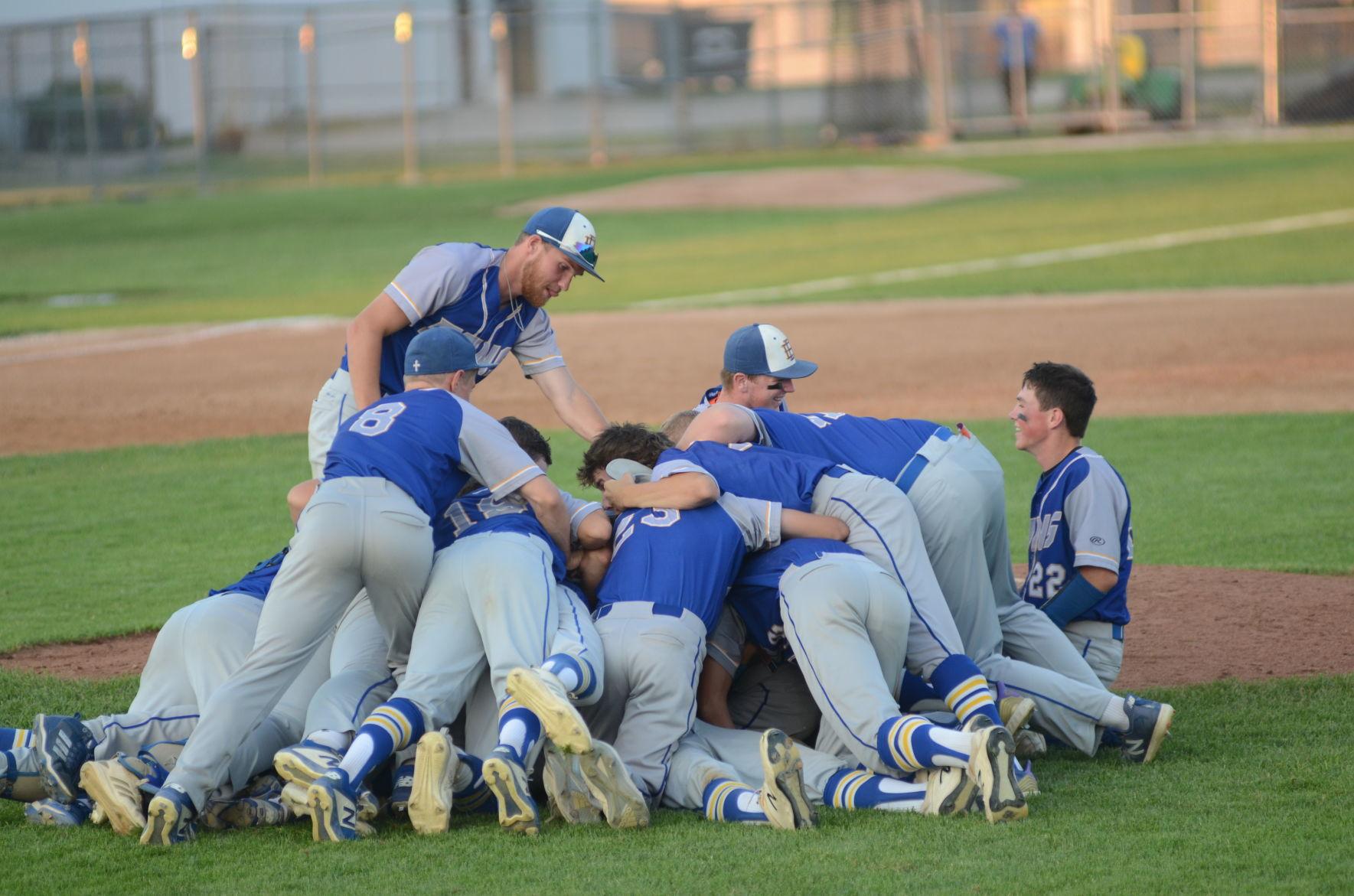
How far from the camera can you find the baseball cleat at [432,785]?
4.45 meters

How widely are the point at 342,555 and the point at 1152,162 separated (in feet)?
89.2

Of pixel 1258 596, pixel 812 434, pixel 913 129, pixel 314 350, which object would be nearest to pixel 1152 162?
pixel 913 129

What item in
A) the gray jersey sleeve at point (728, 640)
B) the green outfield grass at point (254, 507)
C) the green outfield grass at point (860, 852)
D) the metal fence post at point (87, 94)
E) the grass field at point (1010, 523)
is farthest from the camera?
the metal fence post at point (87, 94)

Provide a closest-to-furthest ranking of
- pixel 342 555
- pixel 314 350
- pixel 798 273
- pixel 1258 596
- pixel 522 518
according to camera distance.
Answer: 1. pixel 342 555
2. pixel 522 518
3. pixel 1258 596
4. pixel 314 350
5. pixel 798 273

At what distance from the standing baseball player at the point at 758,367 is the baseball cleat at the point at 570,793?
5.62 ft

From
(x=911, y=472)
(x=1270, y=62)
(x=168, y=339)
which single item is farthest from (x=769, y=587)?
(x=1270, y=62)

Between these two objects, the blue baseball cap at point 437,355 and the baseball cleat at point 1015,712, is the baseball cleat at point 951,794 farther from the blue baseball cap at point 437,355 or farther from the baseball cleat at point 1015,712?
the blue baseball cap at point 437,355

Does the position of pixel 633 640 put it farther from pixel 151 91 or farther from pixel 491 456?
pixel 151 91

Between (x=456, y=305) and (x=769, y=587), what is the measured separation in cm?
204

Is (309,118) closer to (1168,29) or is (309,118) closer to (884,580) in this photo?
(1168,29)

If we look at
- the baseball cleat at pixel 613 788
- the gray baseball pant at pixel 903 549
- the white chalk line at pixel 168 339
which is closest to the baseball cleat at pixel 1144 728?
the gray baseball pant at pixel 903 549

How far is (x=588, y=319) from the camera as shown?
18.2 m

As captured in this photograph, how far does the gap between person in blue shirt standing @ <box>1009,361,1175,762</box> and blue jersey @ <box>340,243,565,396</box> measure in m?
2.17

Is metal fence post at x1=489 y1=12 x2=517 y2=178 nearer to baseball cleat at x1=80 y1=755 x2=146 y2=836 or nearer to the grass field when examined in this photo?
the grass field
